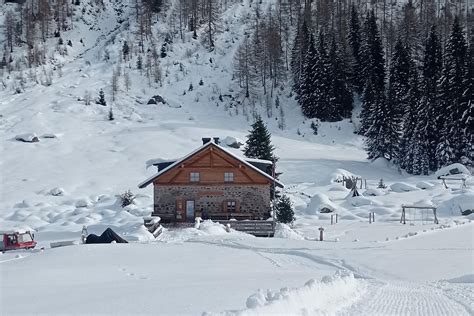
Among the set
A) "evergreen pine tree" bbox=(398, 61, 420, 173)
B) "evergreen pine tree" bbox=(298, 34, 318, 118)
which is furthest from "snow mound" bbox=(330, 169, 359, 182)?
"evergreen pine tree" bbox=(298, 34, 318, 118)

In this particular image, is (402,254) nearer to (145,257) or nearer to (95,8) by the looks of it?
(145,257)

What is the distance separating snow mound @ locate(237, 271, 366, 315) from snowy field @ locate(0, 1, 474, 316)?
0.03 meters

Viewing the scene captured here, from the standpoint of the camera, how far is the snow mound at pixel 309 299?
763 centimetres

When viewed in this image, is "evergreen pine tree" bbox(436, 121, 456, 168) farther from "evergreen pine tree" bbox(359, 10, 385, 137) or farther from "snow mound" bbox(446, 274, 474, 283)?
"snow mound" bbox(446, 274, 474, 283)

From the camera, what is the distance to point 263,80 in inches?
3012

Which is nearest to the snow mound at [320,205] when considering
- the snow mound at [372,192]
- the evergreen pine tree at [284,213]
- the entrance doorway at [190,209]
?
the evergreen pine tree at [284,213]

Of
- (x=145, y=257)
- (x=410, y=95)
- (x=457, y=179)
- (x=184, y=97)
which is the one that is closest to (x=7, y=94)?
(x=184, y=97)

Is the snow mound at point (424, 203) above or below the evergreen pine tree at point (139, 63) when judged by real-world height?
below

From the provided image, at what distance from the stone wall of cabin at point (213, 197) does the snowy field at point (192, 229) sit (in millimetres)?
2529

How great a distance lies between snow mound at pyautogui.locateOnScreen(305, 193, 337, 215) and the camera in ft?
127

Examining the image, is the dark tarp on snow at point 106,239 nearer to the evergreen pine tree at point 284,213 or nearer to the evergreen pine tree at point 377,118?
the evergreen pine tree at point 284,213

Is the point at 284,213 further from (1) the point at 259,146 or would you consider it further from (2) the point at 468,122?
(2) the point at 468,122

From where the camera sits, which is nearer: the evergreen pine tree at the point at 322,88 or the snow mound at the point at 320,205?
the snow mound at the point at 320,205

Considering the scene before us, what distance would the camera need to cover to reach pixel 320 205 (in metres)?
38.8
